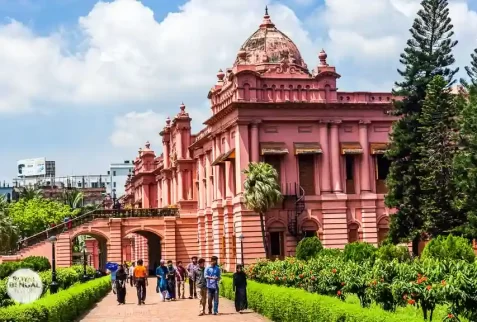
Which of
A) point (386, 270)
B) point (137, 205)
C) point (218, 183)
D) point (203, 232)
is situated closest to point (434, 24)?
point (218, 183)

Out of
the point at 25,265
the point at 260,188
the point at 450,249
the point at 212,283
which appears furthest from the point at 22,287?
the point at 25,265

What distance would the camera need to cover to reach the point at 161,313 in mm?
24438

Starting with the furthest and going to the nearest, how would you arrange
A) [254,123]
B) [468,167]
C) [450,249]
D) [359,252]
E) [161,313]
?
[254,123]
[468,167]
[359,252]
[450,249]
[161,313]

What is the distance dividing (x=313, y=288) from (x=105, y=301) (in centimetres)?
1346

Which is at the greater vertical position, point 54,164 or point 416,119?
point 54,164

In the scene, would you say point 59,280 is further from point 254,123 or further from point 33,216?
point 33,216

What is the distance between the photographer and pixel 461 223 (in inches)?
1564

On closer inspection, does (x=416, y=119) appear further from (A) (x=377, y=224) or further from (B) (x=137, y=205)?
(B) (x=137, y=205)

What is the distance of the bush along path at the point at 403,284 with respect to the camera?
12633 mm

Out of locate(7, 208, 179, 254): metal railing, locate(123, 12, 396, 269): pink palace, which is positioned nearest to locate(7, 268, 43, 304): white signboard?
locate(123, 12, 396, 269): pink palace

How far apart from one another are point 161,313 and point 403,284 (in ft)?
37.4

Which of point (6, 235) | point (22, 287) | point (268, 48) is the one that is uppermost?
point (268, 48)

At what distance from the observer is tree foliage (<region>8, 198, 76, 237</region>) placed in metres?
80.5

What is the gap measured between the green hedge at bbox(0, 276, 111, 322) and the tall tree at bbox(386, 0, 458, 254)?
59.2ft
